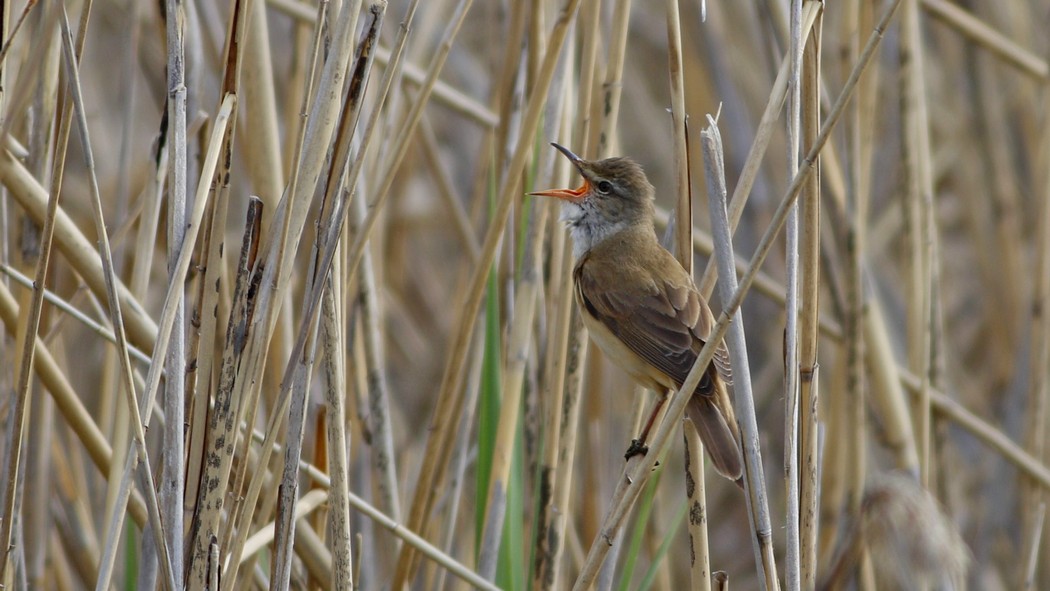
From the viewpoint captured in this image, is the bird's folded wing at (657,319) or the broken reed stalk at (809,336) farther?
the bird's folded wing at (657,319)

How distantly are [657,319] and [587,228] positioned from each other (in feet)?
1.33

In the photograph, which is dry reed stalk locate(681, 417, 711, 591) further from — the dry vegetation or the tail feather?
the tail feather

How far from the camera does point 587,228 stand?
289cm

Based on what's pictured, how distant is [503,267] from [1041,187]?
5.91ft

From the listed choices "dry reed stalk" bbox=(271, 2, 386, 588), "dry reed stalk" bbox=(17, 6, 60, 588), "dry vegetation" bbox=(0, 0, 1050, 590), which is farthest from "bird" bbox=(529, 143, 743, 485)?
"dry reed stalk" bbox=(17, 6, 60, 588)

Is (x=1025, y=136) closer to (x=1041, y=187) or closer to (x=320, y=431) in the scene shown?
(x=1041, y=187)

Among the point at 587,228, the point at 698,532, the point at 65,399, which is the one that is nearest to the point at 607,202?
the point at 587,228

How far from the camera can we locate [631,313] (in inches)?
104

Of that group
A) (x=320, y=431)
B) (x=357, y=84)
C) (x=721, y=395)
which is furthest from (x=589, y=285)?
(x=357, y=84)

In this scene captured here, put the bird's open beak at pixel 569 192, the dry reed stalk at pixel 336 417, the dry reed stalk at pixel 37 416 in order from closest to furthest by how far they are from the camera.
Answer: the dry reed stalk at pixel 336 417
the dry reed stalk at pixel 37 416
the bird's open beak at pixel 569 192

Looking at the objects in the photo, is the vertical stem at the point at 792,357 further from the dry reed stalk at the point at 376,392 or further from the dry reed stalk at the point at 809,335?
the dry reed stalk at the point at 376,392

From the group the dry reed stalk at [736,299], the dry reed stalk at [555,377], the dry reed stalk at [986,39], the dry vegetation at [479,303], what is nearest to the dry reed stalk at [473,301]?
the dry vegetation at [479,303]

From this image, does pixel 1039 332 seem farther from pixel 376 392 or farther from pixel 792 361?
pixel 376 392

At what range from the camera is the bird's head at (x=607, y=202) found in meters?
2.63
